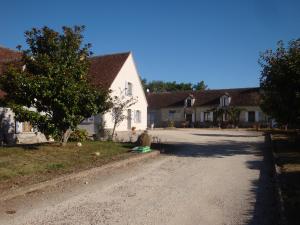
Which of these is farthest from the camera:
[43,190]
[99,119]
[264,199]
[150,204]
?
[99,119]

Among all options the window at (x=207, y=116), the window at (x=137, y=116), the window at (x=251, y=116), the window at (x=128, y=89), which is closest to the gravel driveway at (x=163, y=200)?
the window at (x=128, y=89)

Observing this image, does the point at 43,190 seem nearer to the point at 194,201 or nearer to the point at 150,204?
the point at 150,204

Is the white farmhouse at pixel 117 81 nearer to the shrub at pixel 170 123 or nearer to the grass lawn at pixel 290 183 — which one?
the grass lawn at pixel 290 183

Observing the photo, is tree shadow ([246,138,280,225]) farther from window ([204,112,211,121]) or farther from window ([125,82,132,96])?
window ([204,112,211,121])

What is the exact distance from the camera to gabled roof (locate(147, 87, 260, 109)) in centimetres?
4828

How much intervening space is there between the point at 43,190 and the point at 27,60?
7.53 meters

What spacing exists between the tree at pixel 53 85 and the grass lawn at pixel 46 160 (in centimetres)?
107

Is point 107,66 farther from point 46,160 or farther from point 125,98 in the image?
point 46,160

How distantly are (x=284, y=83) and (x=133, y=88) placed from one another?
16.8 metres

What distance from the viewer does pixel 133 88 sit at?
31750mm

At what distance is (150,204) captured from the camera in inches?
298

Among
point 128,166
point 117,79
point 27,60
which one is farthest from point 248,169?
point 117,79

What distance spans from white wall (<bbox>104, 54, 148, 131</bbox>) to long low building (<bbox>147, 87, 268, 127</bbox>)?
16.1m

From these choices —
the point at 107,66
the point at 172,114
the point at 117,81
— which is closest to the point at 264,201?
the point at 117,81
